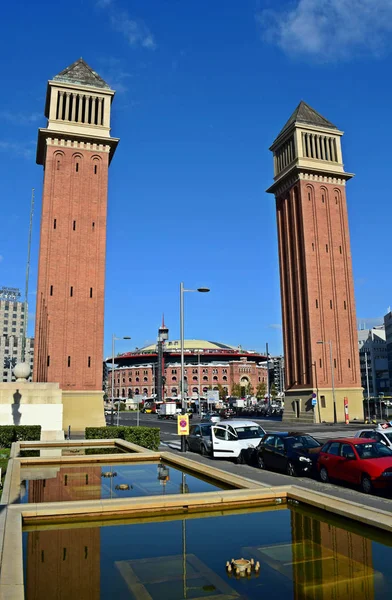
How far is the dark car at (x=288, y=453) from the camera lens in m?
18.0

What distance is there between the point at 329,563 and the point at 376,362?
146 meters

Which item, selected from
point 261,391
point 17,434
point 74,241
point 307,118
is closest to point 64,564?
point 17,434

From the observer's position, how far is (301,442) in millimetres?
19734

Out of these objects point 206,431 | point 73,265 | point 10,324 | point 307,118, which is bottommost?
point 206,431

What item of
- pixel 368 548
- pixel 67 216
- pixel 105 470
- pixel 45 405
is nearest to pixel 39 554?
pixel 368 548

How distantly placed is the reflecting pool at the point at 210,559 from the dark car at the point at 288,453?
A: 26.0 ft

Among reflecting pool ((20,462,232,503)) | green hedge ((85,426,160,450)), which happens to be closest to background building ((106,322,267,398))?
green hedge ((85,426,160,450))

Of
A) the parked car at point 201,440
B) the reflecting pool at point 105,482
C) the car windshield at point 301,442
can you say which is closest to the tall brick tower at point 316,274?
the parked car at point 201,440

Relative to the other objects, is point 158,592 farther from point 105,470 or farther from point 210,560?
point 105,470

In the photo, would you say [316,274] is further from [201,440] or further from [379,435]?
[379,435]

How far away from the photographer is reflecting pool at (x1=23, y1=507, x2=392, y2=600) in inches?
259

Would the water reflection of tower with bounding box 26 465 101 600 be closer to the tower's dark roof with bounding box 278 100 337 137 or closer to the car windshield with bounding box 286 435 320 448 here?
the car windshield with bounding box 286 435 320 448

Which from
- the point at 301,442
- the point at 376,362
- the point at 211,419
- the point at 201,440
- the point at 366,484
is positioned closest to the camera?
the point at 366,484

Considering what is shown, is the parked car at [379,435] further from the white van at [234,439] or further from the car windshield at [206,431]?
the car windshield at [206,431]
